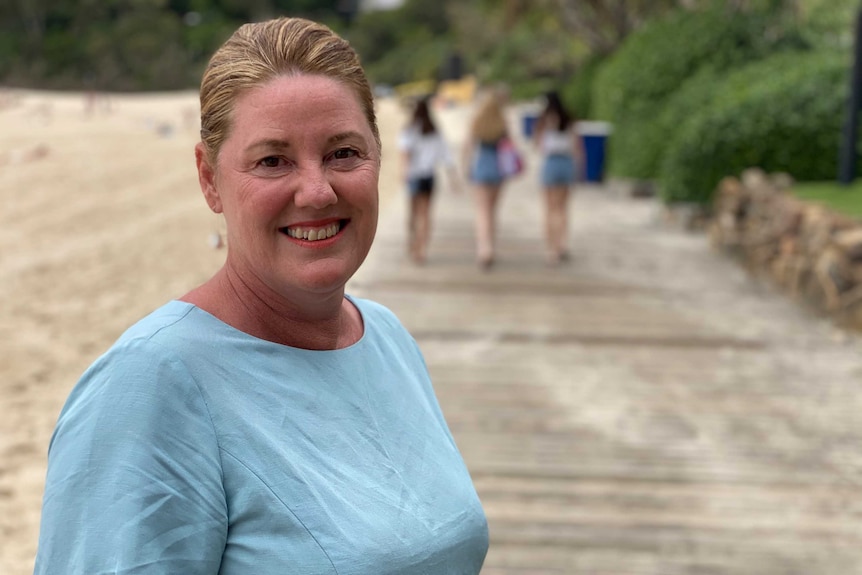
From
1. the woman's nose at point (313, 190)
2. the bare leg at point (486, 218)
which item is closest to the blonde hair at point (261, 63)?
the woman's nose at point (313, 190)

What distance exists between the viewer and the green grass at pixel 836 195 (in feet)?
27.4

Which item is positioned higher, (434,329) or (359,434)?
(359,434)

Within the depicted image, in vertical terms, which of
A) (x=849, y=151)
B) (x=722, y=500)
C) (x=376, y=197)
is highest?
(x=376, y=197)

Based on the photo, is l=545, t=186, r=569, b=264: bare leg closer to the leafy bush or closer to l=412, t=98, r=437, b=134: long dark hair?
l=412, t=98, r=437, b=134: long dark hair

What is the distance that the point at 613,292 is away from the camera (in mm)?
8727

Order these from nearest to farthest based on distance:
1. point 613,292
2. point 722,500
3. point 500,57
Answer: point 722,500 < point 613,292 < point 500,57

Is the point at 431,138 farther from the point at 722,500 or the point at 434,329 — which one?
the point at 722,500

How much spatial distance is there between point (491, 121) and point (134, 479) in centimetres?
874

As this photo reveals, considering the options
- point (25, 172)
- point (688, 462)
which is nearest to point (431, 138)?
point (688, 462)

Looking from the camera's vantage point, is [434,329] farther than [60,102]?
No

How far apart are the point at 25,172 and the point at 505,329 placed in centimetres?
1738

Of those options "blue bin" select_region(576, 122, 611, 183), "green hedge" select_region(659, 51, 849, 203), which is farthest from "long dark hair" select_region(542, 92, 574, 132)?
"blue bin" select_region(576, 122, 611, 183)

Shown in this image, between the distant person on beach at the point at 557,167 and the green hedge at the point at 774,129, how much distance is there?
5.17ft

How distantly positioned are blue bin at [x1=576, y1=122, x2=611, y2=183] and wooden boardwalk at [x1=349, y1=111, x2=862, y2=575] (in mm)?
6847
